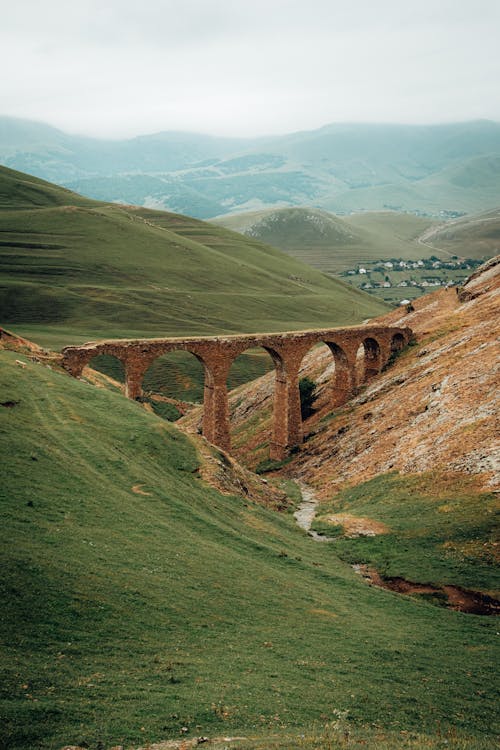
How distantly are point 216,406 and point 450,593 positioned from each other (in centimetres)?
3379

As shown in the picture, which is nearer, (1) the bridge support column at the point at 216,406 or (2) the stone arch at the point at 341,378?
(1) the bridge support column at the point at 216,406

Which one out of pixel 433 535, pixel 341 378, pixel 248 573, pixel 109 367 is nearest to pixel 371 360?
pixel 341 378

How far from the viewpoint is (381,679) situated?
21.9 metres

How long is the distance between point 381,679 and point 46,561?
521 inches

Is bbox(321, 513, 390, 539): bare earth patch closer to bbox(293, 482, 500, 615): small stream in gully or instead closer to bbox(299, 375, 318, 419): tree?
bbox(293, 482, 500, 615): small stream in gully

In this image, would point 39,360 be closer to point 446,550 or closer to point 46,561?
point 46,561

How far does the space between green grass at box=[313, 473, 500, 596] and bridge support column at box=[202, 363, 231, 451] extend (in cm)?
1812

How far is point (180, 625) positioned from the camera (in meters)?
21.7

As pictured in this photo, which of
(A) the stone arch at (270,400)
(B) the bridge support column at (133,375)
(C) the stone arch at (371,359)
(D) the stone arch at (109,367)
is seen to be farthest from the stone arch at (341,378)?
(D) the stone arch at (109,367)

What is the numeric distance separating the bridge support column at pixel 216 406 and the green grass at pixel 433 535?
1812 centimetres

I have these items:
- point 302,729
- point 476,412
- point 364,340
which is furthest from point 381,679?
point 364,340

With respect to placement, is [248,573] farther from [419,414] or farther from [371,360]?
[371,360]

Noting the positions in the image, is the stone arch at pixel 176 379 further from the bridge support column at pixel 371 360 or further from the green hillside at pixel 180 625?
the green hillside at pixel 180 625

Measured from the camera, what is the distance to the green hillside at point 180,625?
16.2m
